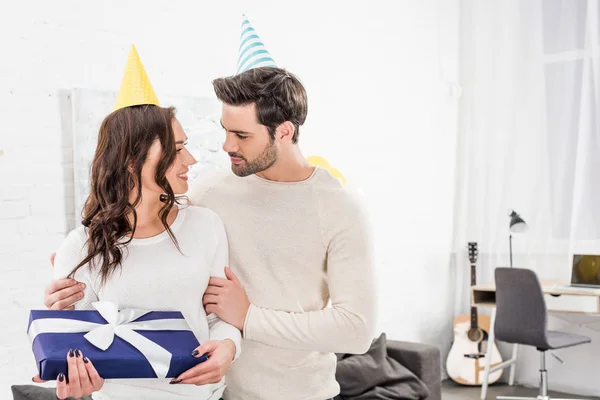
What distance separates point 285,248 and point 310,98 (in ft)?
9.19

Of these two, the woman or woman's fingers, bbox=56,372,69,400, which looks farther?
the woman

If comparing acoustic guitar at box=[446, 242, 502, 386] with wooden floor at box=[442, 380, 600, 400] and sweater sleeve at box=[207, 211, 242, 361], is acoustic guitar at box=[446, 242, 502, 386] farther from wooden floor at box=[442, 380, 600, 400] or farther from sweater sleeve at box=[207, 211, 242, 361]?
sweater sleeve at box=[207, 211, 242, 361]

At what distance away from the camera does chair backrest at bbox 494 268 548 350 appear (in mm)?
4465

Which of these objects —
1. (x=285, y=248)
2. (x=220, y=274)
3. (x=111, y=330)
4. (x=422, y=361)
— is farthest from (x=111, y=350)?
(x=422, y=361)

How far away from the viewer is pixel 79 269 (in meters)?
1.55

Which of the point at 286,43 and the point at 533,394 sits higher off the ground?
the point at 286,43

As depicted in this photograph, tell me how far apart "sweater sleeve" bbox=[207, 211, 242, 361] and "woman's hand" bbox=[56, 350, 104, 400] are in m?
0.28

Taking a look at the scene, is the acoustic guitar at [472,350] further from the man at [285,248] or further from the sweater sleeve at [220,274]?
the sweater sleeve at [220,274]

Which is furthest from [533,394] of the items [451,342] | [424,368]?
[424,368]

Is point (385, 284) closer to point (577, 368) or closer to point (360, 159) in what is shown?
point (360, 159)

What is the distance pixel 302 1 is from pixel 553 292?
2.21 m

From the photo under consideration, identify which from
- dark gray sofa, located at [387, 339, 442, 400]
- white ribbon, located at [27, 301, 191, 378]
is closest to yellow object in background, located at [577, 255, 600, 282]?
dark gray sofa, located at [387, 339, 442, 400]

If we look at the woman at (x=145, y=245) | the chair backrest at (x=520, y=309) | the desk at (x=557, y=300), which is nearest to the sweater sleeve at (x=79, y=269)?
the woman at (x=145, y=245)

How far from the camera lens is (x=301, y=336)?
1.66m
